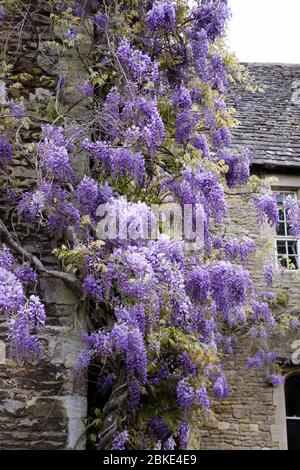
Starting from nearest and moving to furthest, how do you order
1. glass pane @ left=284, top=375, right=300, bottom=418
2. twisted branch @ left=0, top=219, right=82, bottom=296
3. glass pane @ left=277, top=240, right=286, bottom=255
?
twisted branch @ left=0, top=219, right=82, bottom=296
glass pane @ left=284, top=375, right=300, bottom=418
glass pane @ left=277, top=240, right=286, bottom=255

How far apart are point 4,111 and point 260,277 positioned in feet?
18.0

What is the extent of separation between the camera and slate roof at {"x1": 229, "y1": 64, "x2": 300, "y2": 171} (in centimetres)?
1094

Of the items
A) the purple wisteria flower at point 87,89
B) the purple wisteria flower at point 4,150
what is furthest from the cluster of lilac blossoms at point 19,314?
the purple wisteria flower at point 87,89

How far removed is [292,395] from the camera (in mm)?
10234

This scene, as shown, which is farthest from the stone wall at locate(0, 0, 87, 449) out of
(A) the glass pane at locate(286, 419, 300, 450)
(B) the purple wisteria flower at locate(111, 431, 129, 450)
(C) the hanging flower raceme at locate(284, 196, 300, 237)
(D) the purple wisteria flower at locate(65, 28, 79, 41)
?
(A) the glass pane at locate(286, 419, 300, 450)

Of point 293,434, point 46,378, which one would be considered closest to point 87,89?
point 46,378

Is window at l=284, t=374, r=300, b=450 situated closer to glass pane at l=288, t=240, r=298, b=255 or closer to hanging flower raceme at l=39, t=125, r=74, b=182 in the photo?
glass pane at l=288, t=240, r=298, b=255

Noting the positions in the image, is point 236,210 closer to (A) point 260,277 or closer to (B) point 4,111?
(A) point 260,277

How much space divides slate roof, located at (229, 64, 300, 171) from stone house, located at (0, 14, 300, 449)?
0.05 ft

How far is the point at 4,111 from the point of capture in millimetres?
5715

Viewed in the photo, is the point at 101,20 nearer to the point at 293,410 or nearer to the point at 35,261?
the point at 35,261

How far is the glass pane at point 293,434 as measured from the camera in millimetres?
9930

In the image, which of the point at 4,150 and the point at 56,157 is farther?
the point at 4,150

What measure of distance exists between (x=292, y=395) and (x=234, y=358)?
1.02 meters
